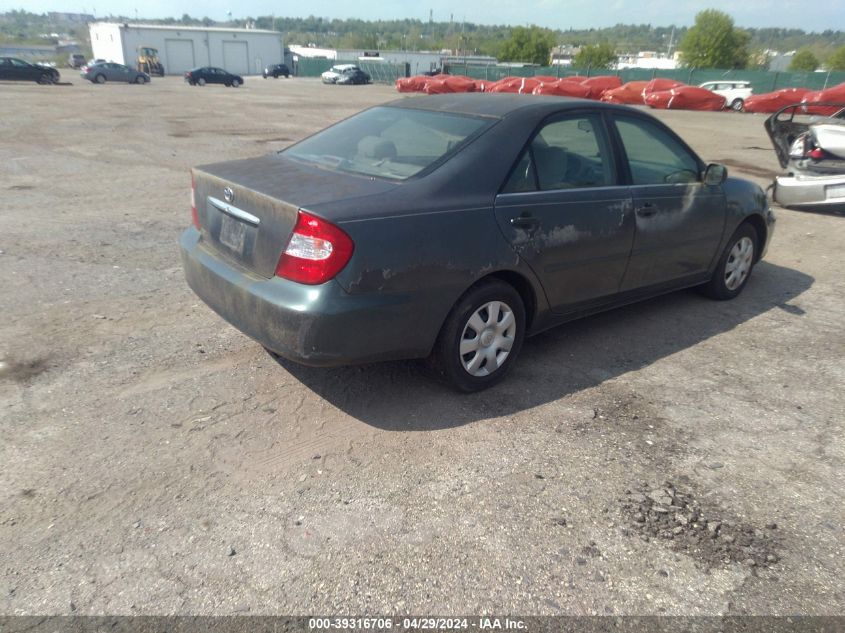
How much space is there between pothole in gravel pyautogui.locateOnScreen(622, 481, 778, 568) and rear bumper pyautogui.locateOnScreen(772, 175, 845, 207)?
7.65m

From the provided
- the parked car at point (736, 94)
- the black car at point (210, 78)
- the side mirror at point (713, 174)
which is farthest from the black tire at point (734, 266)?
the black car at point (210, 78)

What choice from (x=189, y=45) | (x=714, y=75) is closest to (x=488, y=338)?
(x=714, y=75)

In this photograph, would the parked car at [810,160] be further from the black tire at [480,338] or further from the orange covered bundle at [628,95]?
the orange covered bundle at [628,95]

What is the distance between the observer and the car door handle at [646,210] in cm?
447

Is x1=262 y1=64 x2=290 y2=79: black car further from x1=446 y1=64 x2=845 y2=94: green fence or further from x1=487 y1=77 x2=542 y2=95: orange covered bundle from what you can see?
x1=487 y1=77 x2=542 y2=95: orange covered bundle

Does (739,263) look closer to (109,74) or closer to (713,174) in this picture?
(713,174)

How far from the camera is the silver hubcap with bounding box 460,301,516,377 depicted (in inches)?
149

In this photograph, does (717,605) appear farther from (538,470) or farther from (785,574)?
(538,470)

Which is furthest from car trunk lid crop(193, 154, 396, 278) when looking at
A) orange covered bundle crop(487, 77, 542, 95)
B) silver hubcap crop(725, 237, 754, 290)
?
orange covered bundle crop(487, 77, 542, 95)

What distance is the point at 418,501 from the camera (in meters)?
2.99

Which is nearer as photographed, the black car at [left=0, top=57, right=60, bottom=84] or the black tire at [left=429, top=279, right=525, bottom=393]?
the black tire at [left=429, top=279, right=525, bottom=393]

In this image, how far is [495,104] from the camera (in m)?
4.22

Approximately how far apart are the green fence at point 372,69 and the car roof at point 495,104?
64.7 metres

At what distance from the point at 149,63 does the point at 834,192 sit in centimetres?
6523
